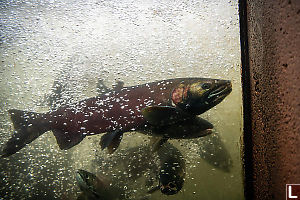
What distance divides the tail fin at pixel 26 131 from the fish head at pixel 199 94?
4.37ft

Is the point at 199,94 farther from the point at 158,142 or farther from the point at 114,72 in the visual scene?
the point at 114,72

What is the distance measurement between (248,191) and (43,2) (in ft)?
13.3

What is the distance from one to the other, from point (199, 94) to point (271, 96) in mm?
474

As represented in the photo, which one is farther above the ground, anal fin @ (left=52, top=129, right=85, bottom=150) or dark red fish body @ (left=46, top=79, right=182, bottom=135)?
dark red fish body @ (left=46, top=79, right=182, bottom=135)

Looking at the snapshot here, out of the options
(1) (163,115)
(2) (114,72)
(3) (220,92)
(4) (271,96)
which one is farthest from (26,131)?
(4) (271,96)

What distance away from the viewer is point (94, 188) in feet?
5.59

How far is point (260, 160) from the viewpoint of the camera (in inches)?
50.7

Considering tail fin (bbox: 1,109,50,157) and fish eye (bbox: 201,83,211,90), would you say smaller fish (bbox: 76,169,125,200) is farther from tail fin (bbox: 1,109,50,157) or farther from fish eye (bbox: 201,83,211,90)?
fish eye (bbox: 201,83,211,90)

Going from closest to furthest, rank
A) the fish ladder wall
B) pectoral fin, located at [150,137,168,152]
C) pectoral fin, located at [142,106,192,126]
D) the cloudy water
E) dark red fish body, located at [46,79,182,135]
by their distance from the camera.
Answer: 1. the fish ladder wall
2. pectoral fin, located at [142,106,192,126]
3. dark red fish body, located at [46,79,182,135]
4. pectoral fin, located at [150,137,168,152]
5. the cloudy water

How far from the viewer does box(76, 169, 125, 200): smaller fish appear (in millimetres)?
1661

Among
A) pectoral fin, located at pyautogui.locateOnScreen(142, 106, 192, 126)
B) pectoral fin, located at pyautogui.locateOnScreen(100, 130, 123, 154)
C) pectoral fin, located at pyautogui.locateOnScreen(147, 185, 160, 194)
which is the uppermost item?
pectoral fin, located at pyautogui.locateOnScreen(142, 106, 192, 126)

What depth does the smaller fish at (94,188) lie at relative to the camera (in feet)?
5.45

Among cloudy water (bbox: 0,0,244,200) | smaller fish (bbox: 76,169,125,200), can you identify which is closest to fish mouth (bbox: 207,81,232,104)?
cloudy water (bbox: 0,0,244,200)

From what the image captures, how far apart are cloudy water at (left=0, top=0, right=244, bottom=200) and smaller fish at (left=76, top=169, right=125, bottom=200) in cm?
7
